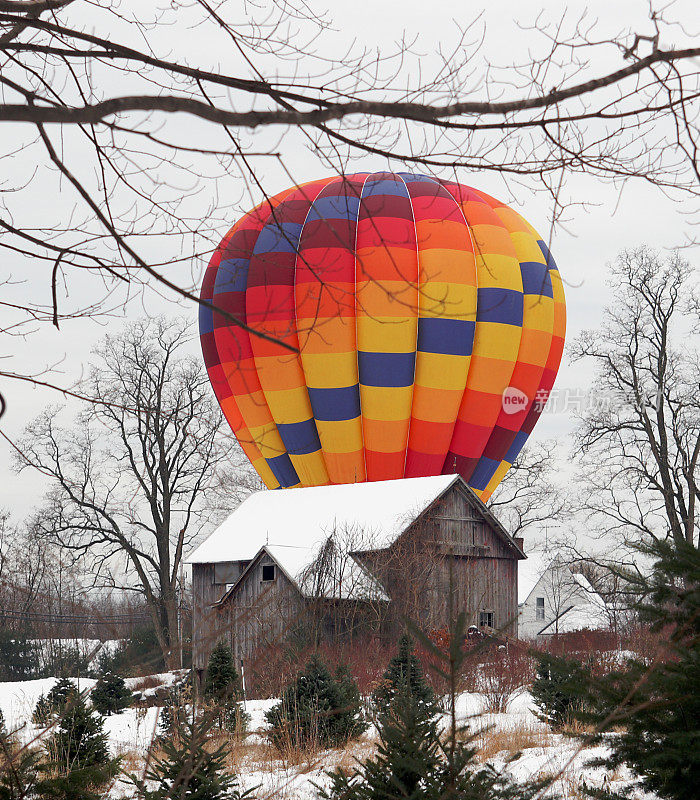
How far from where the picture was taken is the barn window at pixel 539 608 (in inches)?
2042

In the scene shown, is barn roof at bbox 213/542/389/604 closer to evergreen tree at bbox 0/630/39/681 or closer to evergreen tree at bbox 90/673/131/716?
evergreen tree at bbox 90/673/131/716

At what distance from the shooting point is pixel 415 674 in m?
11.2

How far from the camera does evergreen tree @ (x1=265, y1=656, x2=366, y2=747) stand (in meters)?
10.2

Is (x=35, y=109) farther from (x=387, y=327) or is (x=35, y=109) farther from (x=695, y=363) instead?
(x=695, y=363)

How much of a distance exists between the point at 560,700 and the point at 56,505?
76.4 ft

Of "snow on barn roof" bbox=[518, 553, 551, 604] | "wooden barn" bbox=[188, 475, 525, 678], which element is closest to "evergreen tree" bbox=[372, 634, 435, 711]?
"wooden barn" bbox=[188, 475, 525, 678]

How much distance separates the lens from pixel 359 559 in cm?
1803

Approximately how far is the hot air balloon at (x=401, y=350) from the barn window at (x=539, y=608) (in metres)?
32.7

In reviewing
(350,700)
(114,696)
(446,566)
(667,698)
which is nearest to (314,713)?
(350,700)

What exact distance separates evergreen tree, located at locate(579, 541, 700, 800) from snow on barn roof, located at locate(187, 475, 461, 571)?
13732 millimetres

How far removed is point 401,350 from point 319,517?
156 inches

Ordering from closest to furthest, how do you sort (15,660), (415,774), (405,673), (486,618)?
(415,774)
(405,673)
(486,618)
(15,660)

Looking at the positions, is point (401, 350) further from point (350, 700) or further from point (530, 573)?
point (530, 573)

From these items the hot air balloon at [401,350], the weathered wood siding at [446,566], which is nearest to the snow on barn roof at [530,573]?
the weathered wood siding at [446,566]
